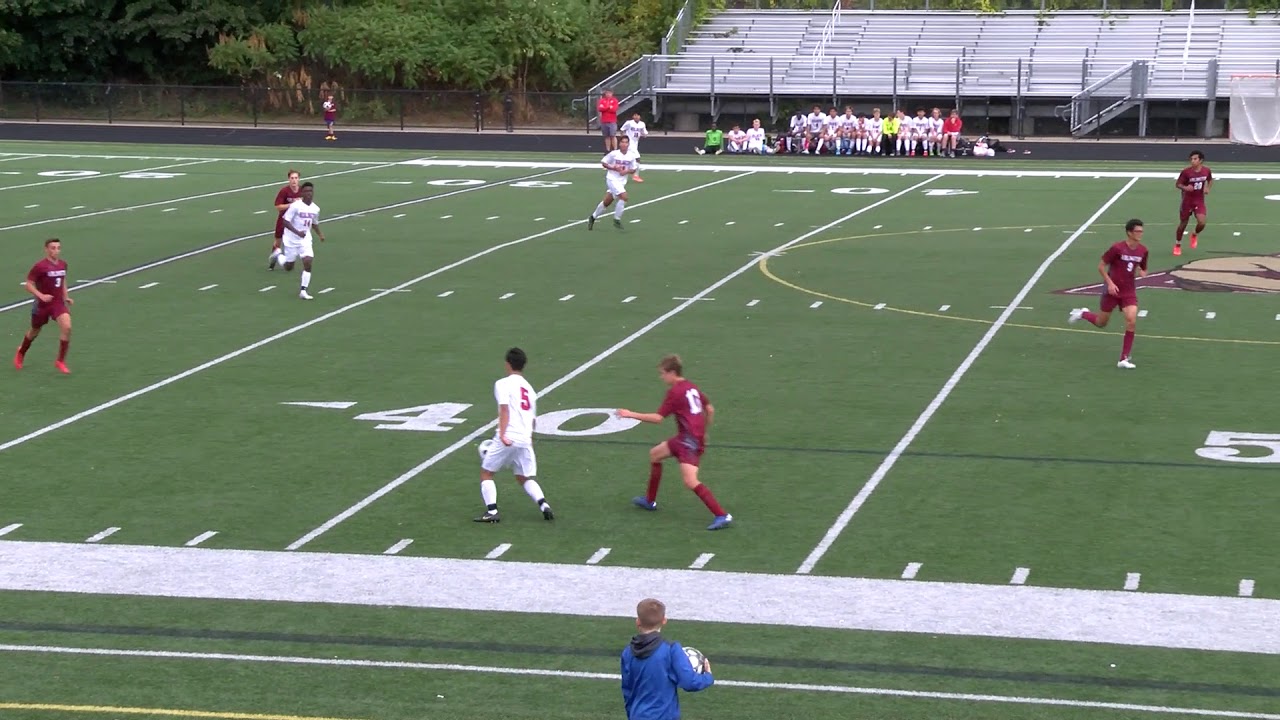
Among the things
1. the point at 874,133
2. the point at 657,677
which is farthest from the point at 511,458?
the point at 874,133

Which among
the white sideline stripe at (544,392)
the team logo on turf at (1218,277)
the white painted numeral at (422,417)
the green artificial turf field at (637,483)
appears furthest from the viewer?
the team logo on turf at (1218,277)

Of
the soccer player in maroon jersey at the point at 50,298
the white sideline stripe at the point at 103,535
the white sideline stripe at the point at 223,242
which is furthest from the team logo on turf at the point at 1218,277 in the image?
the white sideline stripe at the point at 103,535

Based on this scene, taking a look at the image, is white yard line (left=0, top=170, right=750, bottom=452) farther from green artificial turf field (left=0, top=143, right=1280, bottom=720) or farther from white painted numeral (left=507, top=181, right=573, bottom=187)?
white painted numeral (left=507, top=181, right=573, bottom=187)

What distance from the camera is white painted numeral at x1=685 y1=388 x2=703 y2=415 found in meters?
13.6

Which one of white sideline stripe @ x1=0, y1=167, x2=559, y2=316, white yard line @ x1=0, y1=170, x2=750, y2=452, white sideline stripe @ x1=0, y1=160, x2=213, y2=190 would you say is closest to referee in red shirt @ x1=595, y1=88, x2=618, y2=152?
white sideline stripe @ x1=0, y1=167, x2=559, y2=316

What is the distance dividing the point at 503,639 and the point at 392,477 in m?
4.39

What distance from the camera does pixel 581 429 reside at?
17094mm

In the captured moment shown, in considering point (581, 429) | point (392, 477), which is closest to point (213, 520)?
point (392, 477)

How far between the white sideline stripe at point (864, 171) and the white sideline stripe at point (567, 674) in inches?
1401

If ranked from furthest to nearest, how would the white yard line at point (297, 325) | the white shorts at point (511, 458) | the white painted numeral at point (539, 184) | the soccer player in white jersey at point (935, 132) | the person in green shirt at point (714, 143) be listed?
1. the person in green shirt at point (714, 143)
2. the soccer player in white jersey at point (935, 132)
3. the white painted numeral at point (539, 184)
4. the white yard line at point (297, 325)
5. the white shorts at point (511, 458)

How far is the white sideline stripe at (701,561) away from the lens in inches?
501

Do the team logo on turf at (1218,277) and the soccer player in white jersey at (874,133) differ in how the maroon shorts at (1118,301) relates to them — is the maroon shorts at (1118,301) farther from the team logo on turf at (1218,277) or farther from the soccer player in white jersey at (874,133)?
the soccer player in white jersey at (874,133)

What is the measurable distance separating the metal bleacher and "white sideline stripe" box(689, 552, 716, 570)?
45.1 m

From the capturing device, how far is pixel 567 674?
34.6 feet
